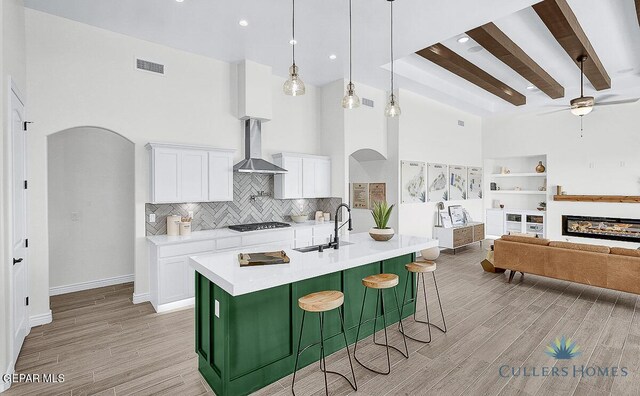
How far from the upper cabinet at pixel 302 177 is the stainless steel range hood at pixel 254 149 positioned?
0.28 meters

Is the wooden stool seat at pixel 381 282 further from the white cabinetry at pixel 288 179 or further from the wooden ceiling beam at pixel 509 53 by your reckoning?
the wooden ceiling beam at pixel 509 53

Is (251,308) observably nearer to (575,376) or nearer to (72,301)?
(575,376)

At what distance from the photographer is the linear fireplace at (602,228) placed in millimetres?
6871

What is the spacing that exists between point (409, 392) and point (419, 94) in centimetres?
628

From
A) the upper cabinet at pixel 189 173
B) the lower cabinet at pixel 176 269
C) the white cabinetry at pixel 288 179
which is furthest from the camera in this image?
the white cabinetry at pixel 288 179

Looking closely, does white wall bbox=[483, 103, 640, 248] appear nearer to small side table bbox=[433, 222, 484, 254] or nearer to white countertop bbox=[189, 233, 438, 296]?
small side table bbox=[433, 222, 484, 254]

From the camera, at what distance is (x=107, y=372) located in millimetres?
2730

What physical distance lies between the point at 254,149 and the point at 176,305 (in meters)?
2.70

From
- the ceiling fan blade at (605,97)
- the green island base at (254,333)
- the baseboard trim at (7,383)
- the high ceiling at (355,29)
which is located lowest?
the baseboard trim at (7,383)

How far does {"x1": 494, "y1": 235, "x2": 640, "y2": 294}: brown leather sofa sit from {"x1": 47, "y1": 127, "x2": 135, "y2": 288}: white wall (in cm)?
629

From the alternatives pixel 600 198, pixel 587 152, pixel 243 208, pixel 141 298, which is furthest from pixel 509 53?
pixel 141 298

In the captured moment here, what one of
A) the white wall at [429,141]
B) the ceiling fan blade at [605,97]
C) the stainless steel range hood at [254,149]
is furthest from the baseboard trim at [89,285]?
the ceiling fan blade at [605,97]

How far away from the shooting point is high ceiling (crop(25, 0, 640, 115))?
11.9 ft

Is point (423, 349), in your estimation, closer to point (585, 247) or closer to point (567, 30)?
point (585, 247)
